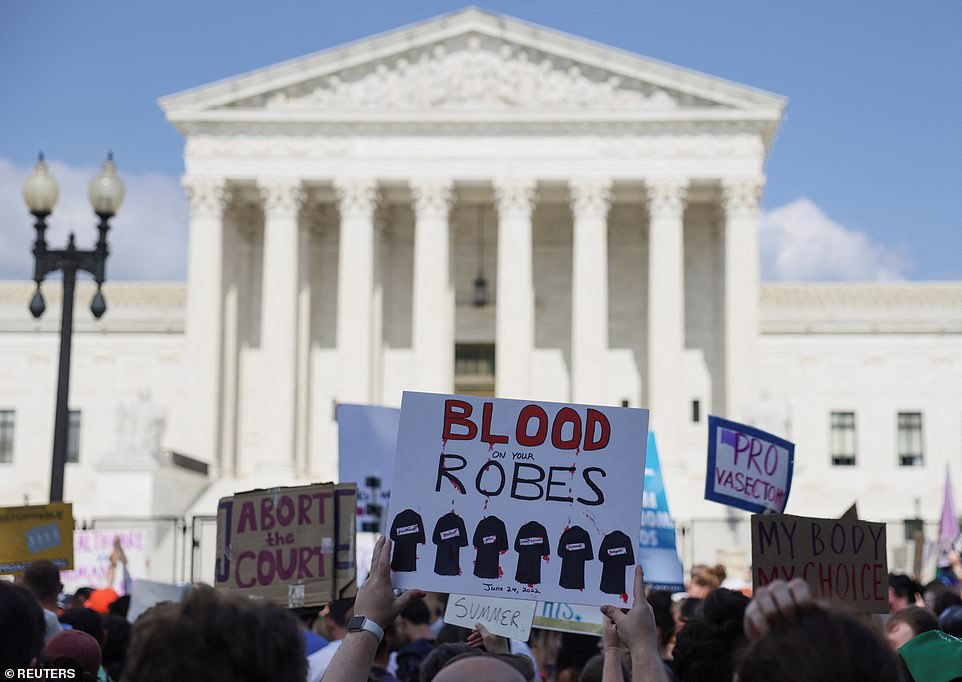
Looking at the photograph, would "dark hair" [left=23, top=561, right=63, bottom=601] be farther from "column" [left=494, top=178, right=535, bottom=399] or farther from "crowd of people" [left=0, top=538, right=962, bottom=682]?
"column" [left=494, top=178, right=535, bottom=399]

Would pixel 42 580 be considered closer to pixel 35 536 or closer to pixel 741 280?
pixel 35 536

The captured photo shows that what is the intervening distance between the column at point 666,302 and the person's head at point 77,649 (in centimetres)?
4244

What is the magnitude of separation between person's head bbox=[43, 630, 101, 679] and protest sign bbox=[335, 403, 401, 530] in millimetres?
5500

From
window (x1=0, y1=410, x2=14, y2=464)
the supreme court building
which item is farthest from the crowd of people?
window (x1=0, y1=410, x2=14, y2=464)

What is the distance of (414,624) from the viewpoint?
1267 centimetres

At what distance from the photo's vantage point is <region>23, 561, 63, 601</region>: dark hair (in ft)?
31.4

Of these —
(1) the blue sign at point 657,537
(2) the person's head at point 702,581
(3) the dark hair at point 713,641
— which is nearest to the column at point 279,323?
(1) the blue sign at point 657,537

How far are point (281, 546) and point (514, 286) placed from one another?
42477mm

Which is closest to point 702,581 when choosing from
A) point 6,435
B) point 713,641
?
point 713,641

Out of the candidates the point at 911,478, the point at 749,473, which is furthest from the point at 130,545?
the point at 911,478

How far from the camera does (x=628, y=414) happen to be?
6750 millimetres

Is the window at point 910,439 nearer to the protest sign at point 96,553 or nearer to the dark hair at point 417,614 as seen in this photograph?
the protest sign at point 96,553

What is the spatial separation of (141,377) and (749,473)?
4928 cm

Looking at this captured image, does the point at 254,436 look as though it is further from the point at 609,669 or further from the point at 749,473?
the point at 609,669
